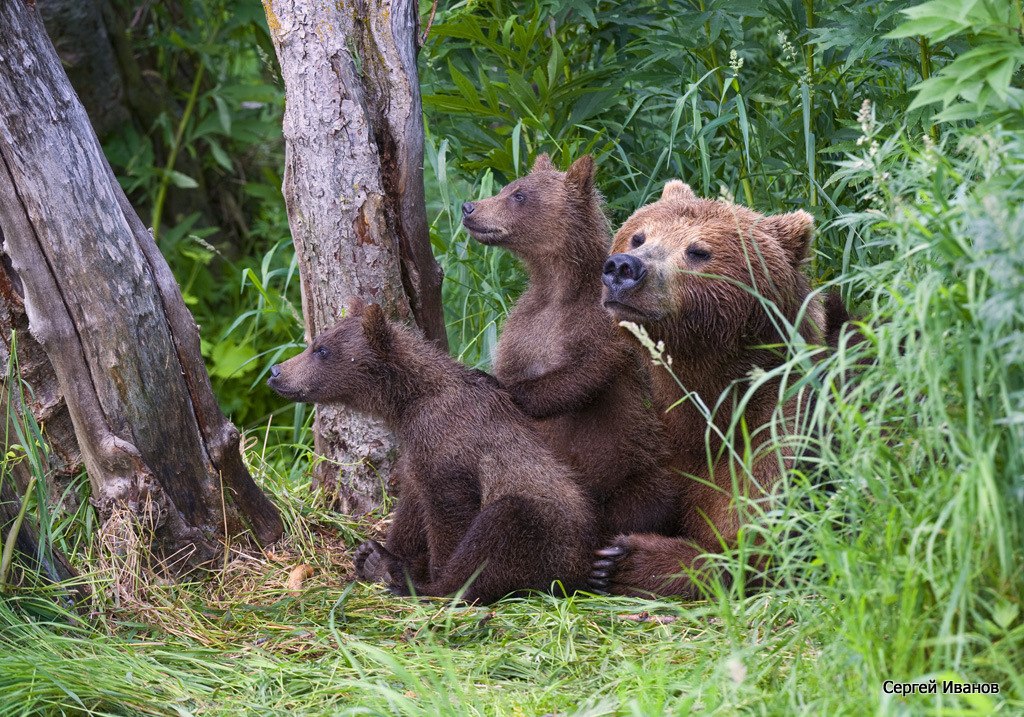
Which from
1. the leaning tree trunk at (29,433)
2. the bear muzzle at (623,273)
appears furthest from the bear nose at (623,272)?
the leaning tree trunk at (29,433)

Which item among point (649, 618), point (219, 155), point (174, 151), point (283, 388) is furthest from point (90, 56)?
point (649, 618)

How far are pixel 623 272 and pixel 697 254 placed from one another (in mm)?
358

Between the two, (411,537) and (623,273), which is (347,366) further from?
(623,273)

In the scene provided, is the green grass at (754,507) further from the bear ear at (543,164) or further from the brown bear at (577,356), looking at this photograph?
the brown bear at (577,356)

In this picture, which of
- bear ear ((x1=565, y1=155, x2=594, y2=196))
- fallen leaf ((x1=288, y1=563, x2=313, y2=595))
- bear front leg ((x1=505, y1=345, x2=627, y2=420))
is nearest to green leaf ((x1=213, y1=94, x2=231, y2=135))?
bear ear ((x1=565, y1=155, x2=594, y2=196))

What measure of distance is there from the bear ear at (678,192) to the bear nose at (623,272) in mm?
644

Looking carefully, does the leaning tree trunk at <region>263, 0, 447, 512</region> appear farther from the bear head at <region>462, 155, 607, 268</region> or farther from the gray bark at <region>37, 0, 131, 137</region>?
the gray bark at <region>37, 0, 131, 137</region>

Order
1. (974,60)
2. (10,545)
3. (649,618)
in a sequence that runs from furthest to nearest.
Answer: (649,618)
(10,545)
(974,60)

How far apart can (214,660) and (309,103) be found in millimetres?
2414

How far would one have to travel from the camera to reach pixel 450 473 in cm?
430

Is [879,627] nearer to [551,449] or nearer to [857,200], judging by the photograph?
[551,449]

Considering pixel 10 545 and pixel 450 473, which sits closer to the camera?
pixel 10 545

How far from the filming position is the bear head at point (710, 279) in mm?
3977

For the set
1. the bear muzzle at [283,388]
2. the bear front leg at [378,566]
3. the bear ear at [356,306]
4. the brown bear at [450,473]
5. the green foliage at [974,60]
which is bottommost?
the bear front leg at [378,566]
